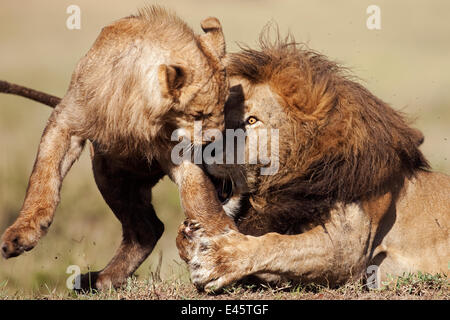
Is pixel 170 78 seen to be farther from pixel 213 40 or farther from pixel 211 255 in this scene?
pixel 211 255

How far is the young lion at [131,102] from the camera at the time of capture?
13.9 feet

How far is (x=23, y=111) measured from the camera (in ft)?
40.8

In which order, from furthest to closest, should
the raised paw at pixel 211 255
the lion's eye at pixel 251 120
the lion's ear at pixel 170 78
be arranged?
the lion's eye at pixel 251 120
the raised paw at pixel 211 255
the lion's ear at pixel 170 78

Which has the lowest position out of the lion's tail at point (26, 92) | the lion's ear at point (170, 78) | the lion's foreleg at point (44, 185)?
the lion's foreleg at point (44, 185)

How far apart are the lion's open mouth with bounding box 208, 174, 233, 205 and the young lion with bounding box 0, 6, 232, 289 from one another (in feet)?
1.11

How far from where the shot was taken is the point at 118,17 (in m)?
13.4

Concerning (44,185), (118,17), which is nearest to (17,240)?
(44,185)

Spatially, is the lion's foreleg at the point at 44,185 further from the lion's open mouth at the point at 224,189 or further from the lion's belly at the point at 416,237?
the lion's belly at the point at 416,237

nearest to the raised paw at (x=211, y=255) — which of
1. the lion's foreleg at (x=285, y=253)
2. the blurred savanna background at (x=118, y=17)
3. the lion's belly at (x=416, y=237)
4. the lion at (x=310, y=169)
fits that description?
the lion's foreleg at (x=285, y=253)

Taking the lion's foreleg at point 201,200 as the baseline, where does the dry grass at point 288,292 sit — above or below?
below

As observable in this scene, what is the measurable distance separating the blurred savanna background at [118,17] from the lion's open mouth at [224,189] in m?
2.37

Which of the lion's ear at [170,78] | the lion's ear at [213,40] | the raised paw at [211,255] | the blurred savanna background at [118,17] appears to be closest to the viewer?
the lion's ear at [170,78]

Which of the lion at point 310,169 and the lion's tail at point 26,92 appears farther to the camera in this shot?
the lion's tail at point 26,92

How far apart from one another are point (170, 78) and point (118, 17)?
9529 mm
